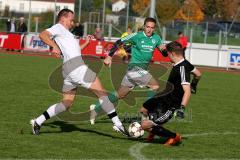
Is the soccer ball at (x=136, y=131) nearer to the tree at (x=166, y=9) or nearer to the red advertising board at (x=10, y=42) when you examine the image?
the red advertising board at (x=10, y=42)

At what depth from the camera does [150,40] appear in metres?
12.6

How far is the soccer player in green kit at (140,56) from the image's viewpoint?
1231 cm

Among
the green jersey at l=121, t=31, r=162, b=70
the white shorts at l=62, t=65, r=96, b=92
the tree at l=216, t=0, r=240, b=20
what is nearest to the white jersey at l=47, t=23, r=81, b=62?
the white shorts at l=62, t=65, r=96, b=92

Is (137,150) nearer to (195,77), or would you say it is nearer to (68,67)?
Result: (195,77)

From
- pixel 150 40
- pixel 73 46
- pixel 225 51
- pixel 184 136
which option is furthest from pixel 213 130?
pixel 225 51

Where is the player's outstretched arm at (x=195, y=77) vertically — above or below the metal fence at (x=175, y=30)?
above

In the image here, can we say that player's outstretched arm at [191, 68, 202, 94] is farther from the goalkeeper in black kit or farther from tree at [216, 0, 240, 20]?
tree at [216, 0, 240, 20]

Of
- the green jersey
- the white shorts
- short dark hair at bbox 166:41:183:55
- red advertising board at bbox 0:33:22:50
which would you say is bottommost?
red advertising board at bbox 0:33:22:50

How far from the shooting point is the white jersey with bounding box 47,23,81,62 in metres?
10.9

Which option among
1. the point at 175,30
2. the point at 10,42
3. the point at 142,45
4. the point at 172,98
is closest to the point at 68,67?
the point at 172,98

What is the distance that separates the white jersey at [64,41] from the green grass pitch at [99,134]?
4.45ft

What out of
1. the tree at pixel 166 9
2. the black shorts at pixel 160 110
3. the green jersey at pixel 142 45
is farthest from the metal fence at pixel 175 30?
the black shorts at pixel 160 110

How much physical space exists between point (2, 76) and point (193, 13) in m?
65.5

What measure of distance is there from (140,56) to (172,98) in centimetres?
279
